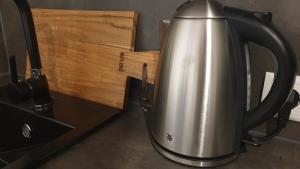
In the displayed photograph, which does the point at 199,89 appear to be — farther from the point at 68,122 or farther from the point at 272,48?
the point at 68,122

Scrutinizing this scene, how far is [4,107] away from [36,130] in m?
0.14

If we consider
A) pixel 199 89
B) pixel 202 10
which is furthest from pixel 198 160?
pixel 202 10

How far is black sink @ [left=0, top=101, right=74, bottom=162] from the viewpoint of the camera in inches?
26.5

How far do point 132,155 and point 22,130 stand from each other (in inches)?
14.3

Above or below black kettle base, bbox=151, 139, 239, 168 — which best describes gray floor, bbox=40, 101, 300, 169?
below

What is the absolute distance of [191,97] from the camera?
1.44 feet

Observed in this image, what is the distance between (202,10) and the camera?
42cm

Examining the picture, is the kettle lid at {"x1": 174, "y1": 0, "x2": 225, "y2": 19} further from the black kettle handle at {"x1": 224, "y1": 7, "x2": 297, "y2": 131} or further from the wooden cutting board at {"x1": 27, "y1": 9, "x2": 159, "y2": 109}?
the wooden cutting board at {"x1": 27, "y1": 9, "x2": 159, "y2": 109}

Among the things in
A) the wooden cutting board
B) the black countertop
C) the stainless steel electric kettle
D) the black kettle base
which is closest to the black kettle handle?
the stainless steel electric kettle

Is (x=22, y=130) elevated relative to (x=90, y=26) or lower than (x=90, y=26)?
lower

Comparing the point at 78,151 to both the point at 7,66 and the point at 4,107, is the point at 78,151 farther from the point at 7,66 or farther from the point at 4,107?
the point at 7,66

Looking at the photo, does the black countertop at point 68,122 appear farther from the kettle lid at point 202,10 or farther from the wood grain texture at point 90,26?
the kettle lid at point 202,10

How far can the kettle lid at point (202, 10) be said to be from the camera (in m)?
0.42

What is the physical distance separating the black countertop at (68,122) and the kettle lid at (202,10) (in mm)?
348
